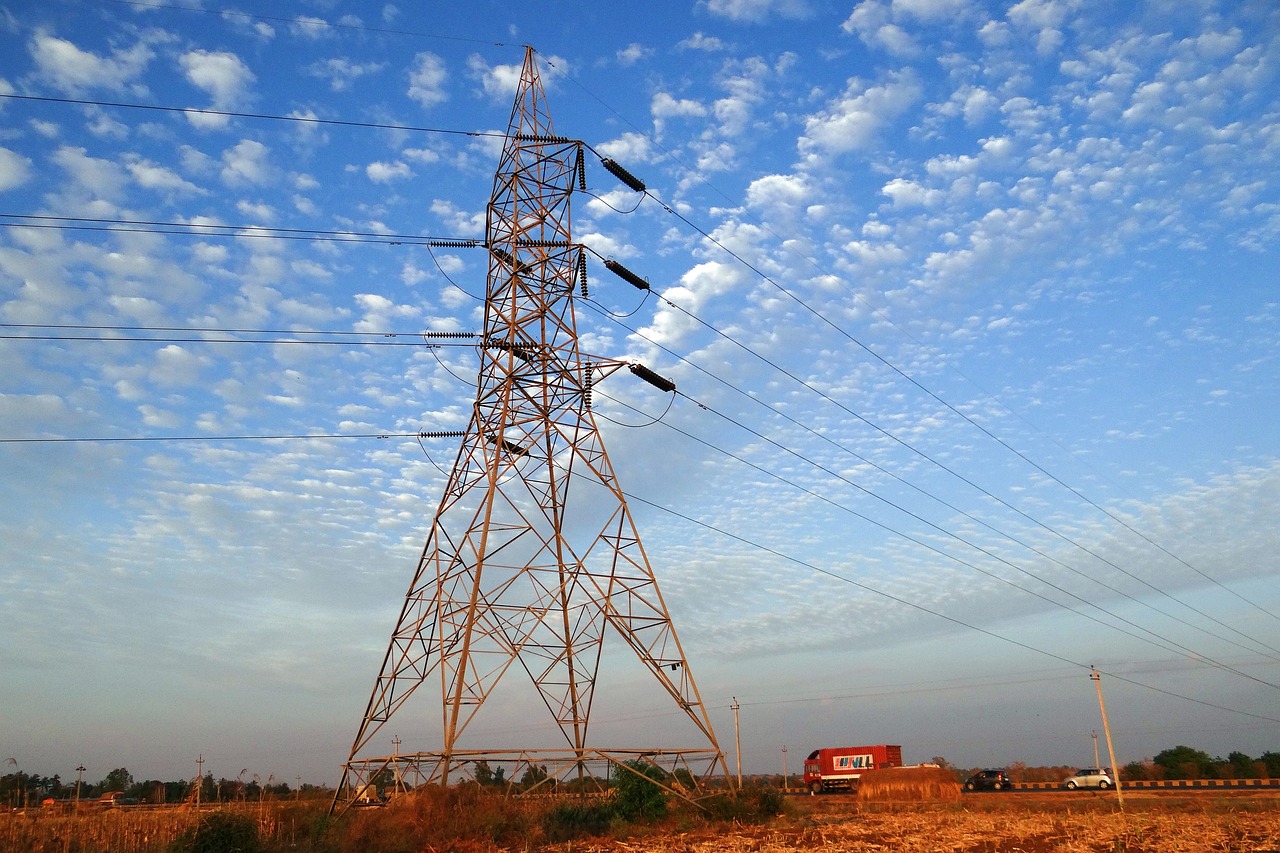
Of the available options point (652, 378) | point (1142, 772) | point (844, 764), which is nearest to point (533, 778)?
point (652, 378)

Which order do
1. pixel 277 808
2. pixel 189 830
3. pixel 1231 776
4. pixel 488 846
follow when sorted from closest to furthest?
pixel 189 830 → pixel 488 846 → pixel 277 808 → pixel 1231 776

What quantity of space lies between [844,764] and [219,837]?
48789 mm

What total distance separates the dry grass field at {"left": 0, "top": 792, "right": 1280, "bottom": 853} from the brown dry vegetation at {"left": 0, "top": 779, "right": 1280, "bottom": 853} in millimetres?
36

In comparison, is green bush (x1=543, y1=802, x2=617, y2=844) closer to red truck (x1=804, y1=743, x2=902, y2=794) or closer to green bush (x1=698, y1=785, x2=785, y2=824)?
green bush (x1=698, y1=785, x2=785, y2=824)

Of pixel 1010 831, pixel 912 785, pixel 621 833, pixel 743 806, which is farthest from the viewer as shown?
pixel 912 785

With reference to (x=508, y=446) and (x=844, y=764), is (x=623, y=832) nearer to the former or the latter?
(x=508, y=446)

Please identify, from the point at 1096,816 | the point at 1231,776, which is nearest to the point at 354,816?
the point at 1096,816

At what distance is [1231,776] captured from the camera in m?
68.9

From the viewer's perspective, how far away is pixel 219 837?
21.9m

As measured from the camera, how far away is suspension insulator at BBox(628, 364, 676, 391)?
30812mm

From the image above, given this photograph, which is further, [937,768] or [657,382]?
[937,768]

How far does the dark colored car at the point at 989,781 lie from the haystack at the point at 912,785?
450 inches

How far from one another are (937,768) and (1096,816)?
1783cm

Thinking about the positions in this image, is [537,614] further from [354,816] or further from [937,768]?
[937,768]
